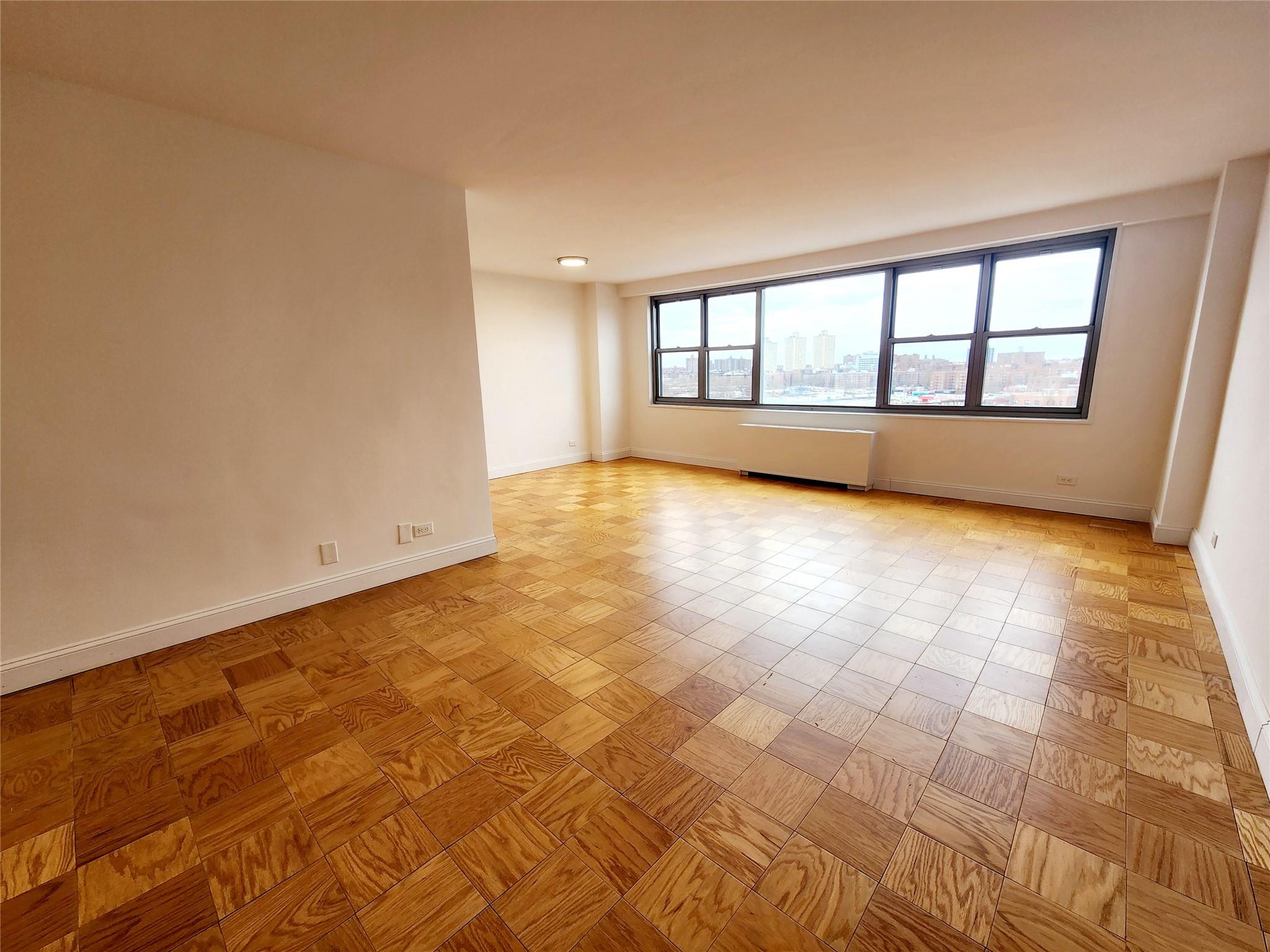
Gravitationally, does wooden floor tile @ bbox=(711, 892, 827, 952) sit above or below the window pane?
below

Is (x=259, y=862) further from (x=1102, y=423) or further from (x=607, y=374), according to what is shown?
(x=607, y=374)

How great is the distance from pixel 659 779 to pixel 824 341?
5.08 meters

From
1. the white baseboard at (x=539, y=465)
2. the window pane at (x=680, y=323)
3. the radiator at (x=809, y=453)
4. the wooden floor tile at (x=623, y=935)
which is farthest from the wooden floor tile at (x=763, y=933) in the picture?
the window pane at (x=680, y=323)

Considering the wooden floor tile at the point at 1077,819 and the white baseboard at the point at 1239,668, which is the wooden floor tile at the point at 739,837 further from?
the white baseboard at the point at 1239,668

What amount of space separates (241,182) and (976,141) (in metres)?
3.66

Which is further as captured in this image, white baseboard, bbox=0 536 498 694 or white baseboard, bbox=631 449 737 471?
white baseboard, bbox=631 449 737 471

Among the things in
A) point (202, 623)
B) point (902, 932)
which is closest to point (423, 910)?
point (902, 932)

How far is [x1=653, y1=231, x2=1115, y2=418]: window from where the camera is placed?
4.15m

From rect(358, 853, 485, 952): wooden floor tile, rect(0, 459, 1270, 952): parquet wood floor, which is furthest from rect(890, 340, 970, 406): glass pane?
rect(358, 853, 485, 952): wooden floor tile

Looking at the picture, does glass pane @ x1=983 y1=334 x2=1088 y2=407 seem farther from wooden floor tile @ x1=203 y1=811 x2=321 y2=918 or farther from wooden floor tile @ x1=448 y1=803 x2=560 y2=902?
wooden floor tile @ x1=203 y1=811 x2=321 y2=918

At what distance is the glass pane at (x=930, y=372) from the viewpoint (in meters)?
4.72

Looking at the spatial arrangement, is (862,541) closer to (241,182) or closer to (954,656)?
(954,656)

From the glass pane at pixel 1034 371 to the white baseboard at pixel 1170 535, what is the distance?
1.16 m

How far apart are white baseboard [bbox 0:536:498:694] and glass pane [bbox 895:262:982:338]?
15.0 ft
